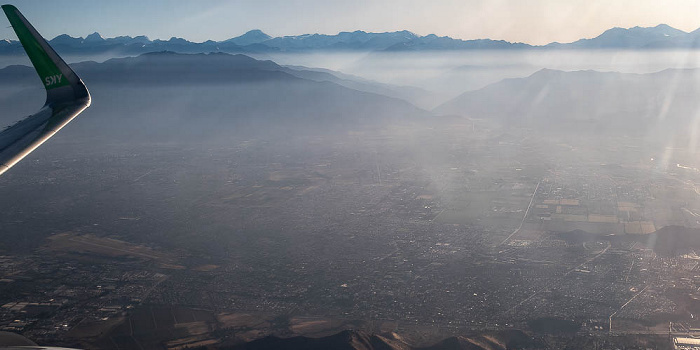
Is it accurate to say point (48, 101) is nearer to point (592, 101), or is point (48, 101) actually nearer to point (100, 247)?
point (100, 247)

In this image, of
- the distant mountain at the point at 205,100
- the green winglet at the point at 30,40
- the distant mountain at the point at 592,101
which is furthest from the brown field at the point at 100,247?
the distant mountain at the point at 592,101

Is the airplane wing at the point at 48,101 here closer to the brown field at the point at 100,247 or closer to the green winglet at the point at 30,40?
the green winglet at the point at 30,40

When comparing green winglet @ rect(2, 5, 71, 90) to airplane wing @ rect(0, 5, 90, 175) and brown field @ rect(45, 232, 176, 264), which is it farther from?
brown field @ rect(45, 232, 176, 264)

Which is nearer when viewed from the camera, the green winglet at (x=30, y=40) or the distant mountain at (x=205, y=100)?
the green winglet at (x=30, y=40)

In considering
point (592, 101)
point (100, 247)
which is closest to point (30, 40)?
point (100, 247)

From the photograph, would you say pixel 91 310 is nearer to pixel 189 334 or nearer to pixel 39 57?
pixel 189 334

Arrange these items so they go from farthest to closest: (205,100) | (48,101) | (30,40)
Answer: (205,100) < (48,101) < (30,40)

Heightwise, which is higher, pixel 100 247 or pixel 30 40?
pixel 30 40
